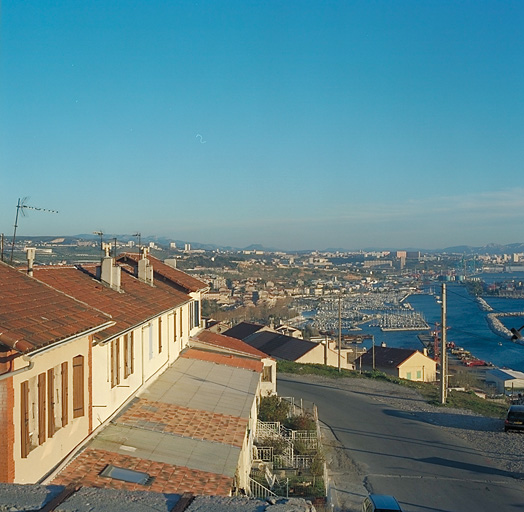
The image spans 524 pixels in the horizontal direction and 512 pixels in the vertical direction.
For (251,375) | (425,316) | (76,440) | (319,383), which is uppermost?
(76,440)

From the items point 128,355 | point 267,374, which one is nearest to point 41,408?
point 128,355

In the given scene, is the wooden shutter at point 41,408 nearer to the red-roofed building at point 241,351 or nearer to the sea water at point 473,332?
the red-roofed building at point 241,351

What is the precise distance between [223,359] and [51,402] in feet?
39.2

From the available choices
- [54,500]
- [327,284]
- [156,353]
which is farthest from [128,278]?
[327,284]

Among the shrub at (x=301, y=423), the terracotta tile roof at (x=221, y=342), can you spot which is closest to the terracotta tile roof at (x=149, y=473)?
the shrub at (x=301, y=423)

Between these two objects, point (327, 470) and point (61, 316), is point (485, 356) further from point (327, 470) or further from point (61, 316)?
point (61, 316)

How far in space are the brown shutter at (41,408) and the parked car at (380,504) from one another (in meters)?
5.70

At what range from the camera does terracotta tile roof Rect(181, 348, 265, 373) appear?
1889 cm

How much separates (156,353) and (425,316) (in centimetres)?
10074

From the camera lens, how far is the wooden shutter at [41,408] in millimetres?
7195

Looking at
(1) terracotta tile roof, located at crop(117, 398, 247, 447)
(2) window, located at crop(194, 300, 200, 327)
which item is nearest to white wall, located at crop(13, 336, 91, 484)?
(1) terracotta tile roof, located at crop(117, 398, 247, 447)

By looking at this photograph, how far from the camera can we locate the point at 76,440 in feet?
28.7

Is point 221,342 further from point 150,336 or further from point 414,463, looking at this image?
point 414,463

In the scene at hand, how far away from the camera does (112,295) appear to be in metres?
12.9
